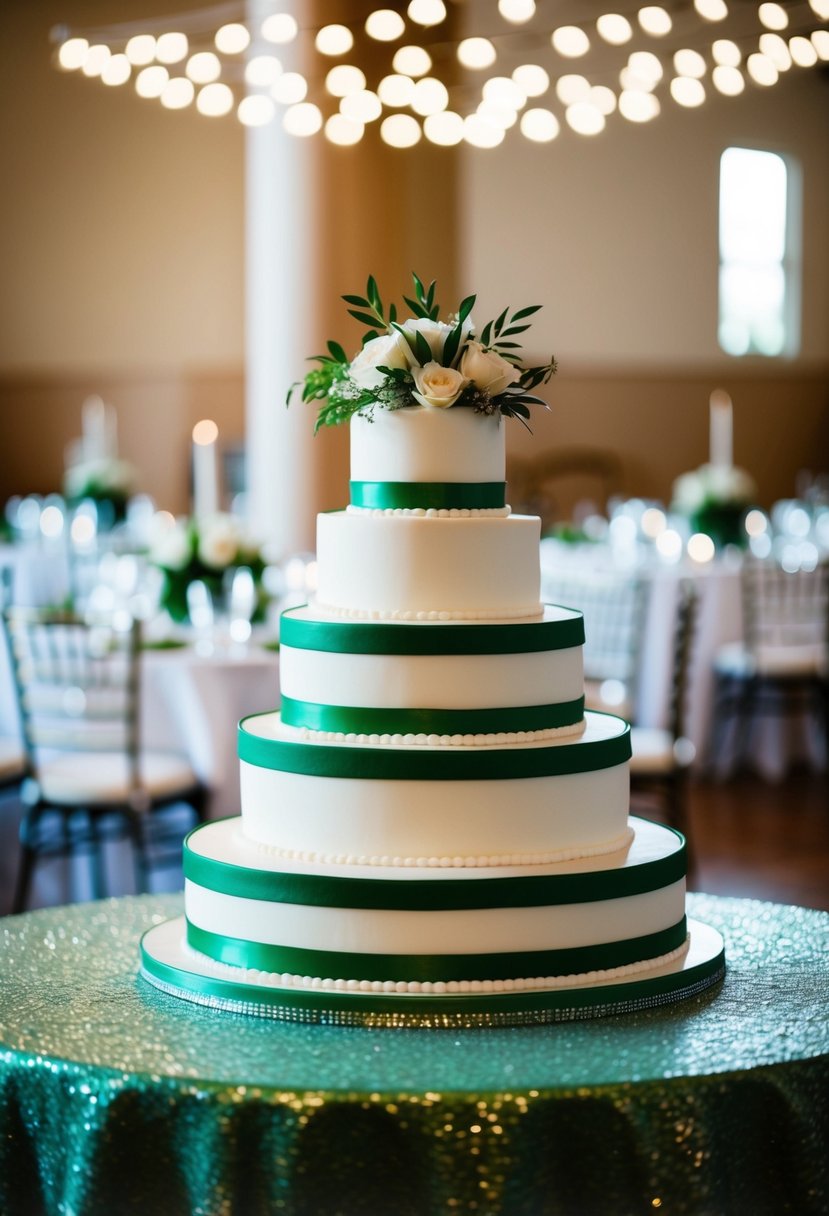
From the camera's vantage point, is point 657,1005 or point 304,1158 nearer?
point 304,1158

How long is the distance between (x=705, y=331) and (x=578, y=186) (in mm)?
1732

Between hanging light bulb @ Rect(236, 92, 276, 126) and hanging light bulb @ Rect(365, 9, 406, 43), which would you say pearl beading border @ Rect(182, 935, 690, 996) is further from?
hanging light bulb @ Rect(236, 92, 276, 126)

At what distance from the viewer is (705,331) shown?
14.1 meters

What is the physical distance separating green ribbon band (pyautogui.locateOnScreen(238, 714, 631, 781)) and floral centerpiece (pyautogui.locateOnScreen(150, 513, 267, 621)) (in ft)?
11.1

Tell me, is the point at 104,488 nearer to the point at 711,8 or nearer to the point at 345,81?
the point at 345,81

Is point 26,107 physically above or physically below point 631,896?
above

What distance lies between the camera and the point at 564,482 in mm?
13453

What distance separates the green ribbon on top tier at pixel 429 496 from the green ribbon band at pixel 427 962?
63 centimetres

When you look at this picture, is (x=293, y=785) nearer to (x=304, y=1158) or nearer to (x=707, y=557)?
(x=304, y=1158)

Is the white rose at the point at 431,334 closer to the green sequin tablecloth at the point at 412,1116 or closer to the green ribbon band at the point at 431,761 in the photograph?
the green ribbon band at the point at 431,761

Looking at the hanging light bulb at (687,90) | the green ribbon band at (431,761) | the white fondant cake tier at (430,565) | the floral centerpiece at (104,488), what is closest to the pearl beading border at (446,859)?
the green ribbon band at (431,761)

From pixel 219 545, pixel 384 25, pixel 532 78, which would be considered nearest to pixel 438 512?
pixel 384 25

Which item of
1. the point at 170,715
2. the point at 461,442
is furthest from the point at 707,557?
the point at 461,442

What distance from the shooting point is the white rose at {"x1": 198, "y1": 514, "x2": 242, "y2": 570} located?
5.55 m
